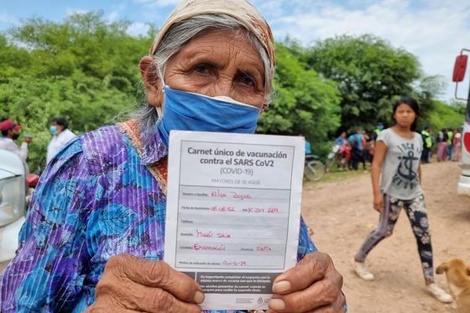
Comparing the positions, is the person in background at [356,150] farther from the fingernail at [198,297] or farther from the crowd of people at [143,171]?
the fingernail at [198,297]

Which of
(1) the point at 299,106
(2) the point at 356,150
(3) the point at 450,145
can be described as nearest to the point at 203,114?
(1) the point at 299,106

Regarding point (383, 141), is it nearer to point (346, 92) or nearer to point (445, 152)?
point (445, 152)

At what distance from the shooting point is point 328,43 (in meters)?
25.3

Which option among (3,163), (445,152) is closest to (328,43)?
(445,152)

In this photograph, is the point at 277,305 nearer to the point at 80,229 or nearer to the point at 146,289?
the point at 146,289

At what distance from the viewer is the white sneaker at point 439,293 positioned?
13.3 feet

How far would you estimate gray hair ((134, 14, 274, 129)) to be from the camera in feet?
3.63

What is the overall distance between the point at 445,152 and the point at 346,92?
19.0 feet

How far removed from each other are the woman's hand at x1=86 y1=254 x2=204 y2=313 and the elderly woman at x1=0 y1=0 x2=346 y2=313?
Result: 0.11m

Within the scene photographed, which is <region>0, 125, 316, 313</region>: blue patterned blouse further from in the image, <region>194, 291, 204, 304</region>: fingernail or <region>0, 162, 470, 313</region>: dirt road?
<region>0, 162, 470, 313</region>: dirt road

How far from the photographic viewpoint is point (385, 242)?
5.98 meters

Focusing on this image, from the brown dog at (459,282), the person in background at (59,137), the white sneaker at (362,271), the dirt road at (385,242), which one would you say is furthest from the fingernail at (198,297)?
the person in background at (59,137)

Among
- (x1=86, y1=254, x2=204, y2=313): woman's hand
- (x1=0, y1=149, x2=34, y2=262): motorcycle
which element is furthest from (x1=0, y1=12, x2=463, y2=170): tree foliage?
(x1=0, y1=149, x2=34, y2=262): motorcycle

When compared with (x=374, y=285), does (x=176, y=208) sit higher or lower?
higher
